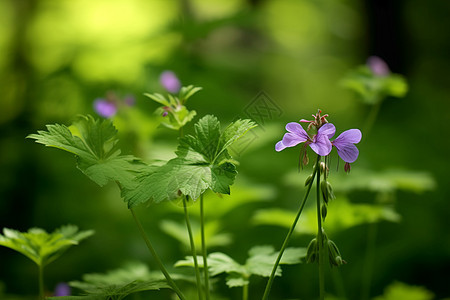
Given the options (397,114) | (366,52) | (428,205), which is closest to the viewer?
(428,205)

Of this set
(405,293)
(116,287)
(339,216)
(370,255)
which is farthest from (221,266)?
(370,255)

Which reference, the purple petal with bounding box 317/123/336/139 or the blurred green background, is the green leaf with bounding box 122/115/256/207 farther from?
the blurred green background

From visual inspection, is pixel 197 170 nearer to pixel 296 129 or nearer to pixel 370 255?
pixel 296 129

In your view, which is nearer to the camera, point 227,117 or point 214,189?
point 214,189

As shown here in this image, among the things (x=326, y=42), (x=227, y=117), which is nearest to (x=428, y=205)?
(x=227, y=117)

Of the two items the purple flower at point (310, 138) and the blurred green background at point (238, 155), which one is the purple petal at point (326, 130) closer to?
the purple flower at point (310, 138)

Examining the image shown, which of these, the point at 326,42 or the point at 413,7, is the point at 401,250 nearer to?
the point at 413,7

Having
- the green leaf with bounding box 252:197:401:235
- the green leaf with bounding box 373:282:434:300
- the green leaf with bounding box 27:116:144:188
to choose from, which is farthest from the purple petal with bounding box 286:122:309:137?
the green leaf with bounding box 373:282:434:300
